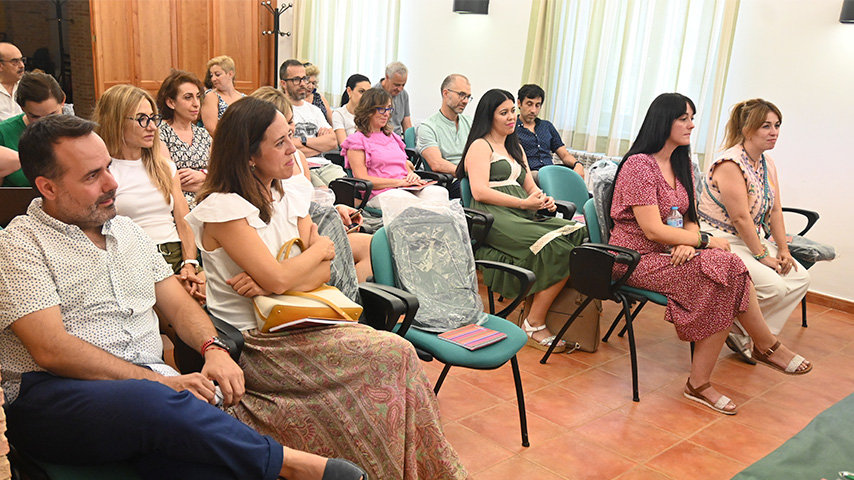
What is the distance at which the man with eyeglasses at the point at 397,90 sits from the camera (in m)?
5.89

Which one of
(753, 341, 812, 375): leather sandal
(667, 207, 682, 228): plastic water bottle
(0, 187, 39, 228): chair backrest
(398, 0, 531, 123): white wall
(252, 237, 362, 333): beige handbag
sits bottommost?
(753, 341, 812, 375): leather sandal

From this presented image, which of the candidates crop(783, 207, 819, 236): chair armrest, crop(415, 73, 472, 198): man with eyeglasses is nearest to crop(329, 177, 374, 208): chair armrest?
crop(415, 73, 472, 198): man with eyeglasses

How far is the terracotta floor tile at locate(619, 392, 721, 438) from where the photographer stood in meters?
2.92

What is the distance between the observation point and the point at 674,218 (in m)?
3.30

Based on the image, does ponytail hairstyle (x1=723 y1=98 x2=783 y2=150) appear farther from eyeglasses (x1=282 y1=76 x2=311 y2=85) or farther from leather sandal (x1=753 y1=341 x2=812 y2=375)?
eyeglasses (x1=282 y1=76 x2=311 y2=85)

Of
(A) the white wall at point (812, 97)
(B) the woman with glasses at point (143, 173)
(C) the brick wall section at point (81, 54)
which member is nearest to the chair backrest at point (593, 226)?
(B) the woman with glasses at point (143, 173)

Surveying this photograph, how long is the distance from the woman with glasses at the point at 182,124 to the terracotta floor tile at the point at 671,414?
7.63ft

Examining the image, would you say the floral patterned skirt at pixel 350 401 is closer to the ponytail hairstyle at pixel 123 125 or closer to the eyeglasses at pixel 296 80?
the ponytail hairstyle at pixel 123 125

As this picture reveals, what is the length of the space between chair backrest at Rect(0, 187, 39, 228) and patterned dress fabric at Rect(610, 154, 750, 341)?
249 centimetres

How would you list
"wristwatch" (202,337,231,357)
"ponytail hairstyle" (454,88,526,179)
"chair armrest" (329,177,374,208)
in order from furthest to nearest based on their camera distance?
"chair armrest" (329,177,374,208), "ponytail hairstyle" (454,88,526,179), "wristwatch" (202,337,231,357)

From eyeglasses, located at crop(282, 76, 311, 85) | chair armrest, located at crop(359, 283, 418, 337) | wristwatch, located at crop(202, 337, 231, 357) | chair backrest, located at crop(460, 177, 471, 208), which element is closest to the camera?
wristwatch, located at crop(202, 337, 231, 357)

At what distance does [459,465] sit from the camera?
6.77 feet

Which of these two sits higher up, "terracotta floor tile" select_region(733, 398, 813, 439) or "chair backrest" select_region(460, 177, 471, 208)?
"chair backrest" select_region(460, 177, 471, 208)

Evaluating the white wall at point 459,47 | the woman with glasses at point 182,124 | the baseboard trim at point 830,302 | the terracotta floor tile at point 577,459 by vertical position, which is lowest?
the baseboard trim at point 830,302
